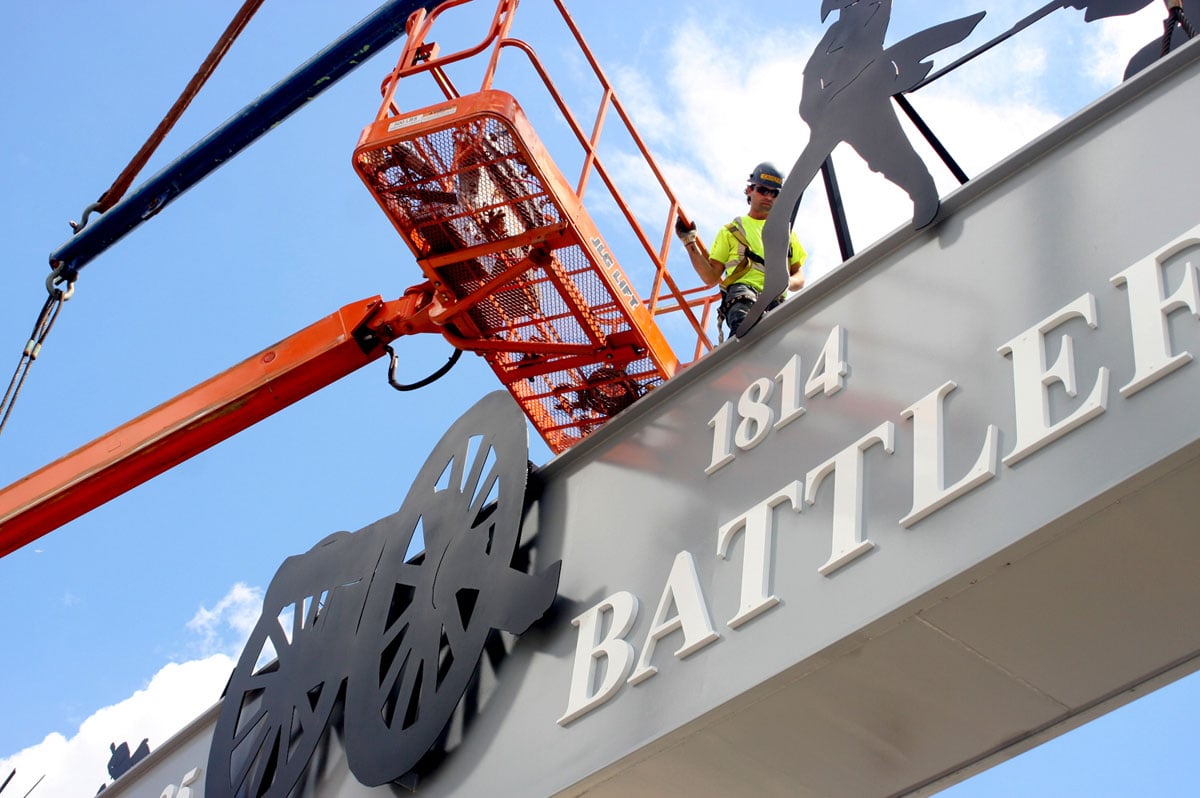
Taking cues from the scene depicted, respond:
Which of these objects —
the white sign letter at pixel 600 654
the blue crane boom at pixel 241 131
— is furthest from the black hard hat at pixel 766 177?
the blue crane boom at pixel 241 131

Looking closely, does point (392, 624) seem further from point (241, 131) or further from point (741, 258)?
point (241, 131)

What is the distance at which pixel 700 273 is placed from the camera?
38.0 feet

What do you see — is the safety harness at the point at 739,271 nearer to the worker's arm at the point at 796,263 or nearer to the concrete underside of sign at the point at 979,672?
the worker's arm at the point at 796,263

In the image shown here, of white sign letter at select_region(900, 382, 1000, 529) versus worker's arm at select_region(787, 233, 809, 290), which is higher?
worker's arm at select_region(787, 233, 809, 290)

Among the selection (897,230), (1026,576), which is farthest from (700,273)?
(1026,576)

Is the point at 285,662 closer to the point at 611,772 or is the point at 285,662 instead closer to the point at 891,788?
the point at 611,772

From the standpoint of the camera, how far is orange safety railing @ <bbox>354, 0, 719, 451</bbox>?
468 inches

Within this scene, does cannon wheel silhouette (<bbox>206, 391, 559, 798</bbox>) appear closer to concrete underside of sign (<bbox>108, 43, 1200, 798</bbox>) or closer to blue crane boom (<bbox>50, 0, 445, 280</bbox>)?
concrete underside of sign (<bbox>108, 43, 1200, 798</bbox>)

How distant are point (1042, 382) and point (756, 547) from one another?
154cm

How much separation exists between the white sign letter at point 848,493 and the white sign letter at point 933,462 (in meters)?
0.16

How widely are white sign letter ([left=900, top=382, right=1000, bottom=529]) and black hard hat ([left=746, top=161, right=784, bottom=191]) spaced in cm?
522

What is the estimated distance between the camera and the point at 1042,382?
603cm

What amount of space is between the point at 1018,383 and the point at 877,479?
0.74 metres

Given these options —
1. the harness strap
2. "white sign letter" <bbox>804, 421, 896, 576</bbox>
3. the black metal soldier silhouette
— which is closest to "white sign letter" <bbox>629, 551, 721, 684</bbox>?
"white sign letter" <bbox>804, 421, 896, 576</bbox>
